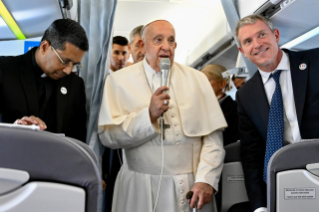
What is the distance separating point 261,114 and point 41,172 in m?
1.85

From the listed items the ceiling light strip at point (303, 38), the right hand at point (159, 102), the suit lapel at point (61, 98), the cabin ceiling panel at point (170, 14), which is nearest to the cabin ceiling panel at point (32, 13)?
the suit lapel at point (61, 98)

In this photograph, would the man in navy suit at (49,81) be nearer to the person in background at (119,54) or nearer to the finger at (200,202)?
the finger at (200,202)

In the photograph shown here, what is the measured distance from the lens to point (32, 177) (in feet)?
3.92

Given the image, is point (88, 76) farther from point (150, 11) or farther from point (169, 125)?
point (150, 11)

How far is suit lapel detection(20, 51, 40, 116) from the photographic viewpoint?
2.31m

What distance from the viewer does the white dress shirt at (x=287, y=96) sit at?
2434 mm

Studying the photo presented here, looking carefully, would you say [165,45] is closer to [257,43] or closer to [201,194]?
[257,43]

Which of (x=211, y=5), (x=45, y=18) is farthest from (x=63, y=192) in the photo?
(x=211, y=5)

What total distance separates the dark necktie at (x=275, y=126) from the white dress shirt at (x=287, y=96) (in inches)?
3.1

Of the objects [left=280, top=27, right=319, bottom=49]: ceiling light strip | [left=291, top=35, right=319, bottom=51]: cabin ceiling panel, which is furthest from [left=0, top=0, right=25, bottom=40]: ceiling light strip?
[left=291, top=35, right=319, bottom=51]: cabin ceiling panel

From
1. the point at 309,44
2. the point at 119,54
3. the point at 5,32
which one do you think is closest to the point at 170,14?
the point at 119,54

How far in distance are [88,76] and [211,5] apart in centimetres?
312

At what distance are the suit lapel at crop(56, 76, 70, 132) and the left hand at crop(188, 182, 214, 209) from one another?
3.53ft

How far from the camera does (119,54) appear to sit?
4.47m
